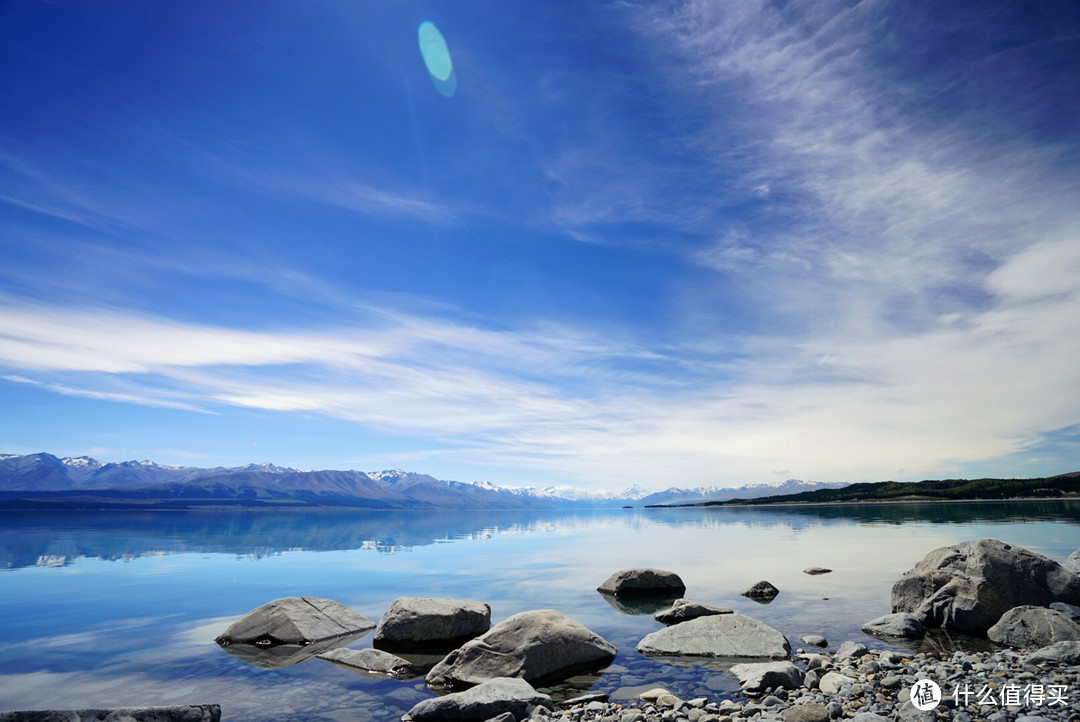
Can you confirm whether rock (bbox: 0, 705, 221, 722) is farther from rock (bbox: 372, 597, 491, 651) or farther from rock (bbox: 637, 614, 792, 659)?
rock (bbox: 637, 614, 792, 659)

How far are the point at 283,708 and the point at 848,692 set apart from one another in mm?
12341

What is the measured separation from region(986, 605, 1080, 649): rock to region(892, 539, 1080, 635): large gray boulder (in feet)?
3.66

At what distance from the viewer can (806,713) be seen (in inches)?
371

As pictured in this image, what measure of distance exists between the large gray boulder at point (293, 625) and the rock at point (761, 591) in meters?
16.7

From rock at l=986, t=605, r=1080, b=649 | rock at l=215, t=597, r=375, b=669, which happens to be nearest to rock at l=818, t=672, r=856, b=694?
rock at l=986, t=605, r=1080, b=649

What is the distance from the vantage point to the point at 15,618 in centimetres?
2266

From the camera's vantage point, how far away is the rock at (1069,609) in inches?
639

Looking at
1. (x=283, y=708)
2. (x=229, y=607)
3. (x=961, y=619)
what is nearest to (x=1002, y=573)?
(x=961, y=619)

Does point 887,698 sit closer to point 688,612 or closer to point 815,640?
point 815,640

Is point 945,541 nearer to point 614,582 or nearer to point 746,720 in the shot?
point 614,582

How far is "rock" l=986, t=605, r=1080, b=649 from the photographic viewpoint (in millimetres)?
13805

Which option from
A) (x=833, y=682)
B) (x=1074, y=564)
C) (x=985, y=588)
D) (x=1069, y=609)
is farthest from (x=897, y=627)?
(x=1074, y=564)

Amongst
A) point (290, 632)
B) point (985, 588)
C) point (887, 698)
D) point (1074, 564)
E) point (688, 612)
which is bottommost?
point (290, 632)

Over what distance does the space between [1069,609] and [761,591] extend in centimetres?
1038
